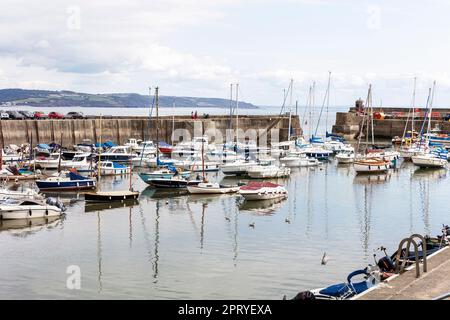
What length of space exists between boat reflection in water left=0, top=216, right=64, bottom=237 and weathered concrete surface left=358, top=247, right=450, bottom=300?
1922 cm

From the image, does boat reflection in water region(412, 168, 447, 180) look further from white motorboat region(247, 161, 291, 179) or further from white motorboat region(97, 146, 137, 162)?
white motorboat region(97, 146, 137, 162)

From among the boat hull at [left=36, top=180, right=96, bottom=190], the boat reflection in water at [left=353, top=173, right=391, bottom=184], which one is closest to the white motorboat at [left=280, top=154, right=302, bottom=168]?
the boat reflection in water at [left=353, top=173, right=391, bottom=184]

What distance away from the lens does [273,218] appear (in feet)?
115

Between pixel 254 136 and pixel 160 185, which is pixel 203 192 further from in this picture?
pixel 254 136

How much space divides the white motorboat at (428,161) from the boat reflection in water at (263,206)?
22851mm

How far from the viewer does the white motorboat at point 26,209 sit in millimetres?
32719

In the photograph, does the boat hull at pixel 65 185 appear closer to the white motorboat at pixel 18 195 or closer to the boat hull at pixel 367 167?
the white motorboat at pixel 18 195

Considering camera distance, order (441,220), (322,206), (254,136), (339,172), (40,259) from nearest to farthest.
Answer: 1. (40,259)
2. (441,220)
3. (322,206)
4. (339,172)
5. (254,136)

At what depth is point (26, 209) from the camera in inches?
1300

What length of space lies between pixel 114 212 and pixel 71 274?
1288 centimetres

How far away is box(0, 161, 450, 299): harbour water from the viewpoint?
22.0 meters

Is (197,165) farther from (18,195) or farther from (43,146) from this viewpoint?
(18,195)

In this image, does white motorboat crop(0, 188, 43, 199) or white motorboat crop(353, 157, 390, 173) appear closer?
white motorboat crop(0, 188, 43, 199)

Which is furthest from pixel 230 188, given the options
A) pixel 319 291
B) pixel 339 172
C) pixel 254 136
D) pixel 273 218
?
pixel 254 136
